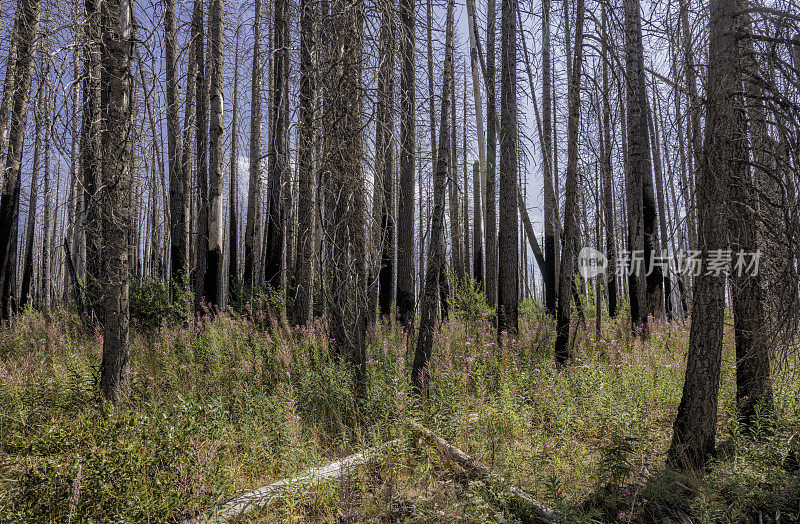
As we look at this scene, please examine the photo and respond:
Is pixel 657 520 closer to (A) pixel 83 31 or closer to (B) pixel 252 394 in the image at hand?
(B) pixel 252 394

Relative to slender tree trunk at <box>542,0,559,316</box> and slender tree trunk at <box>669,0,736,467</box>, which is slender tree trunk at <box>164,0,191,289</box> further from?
slender tree trunk at <box>669,0,736,467</box>

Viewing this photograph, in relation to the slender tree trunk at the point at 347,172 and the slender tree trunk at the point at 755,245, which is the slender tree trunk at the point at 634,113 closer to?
the slender tree trunk at the point at 755,245

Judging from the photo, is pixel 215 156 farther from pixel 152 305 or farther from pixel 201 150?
pixel 152 305

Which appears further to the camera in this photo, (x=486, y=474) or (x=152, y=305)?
(x=152, y=305)

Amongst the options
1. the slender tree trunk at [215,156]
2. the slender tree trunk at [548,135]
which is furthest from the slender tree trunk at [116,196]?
the slender tree trunk at [548,135]

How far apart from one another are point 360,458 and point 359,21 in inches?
154

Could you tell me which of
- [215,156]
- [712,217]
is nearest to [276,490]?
[712,217]

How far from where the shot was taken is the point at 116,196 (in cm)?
381

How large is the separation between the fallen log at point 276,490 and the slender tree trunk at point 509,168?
14.2 feet

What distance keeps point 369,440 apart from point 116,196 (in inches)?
132

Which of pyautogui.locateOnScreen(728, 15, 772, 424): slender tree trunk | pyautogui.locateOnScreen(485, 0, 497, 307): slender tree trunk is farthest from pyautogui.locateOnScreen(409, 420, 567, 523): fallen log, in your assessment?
pyautogui.locateOnScreen(485, 0, 497, 307): slender tree trunk

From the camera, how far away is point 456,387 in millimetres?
4414

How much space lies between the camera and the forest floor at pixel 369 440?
262cm

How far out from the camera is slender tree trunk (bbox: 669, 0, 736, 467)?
9.95ft
